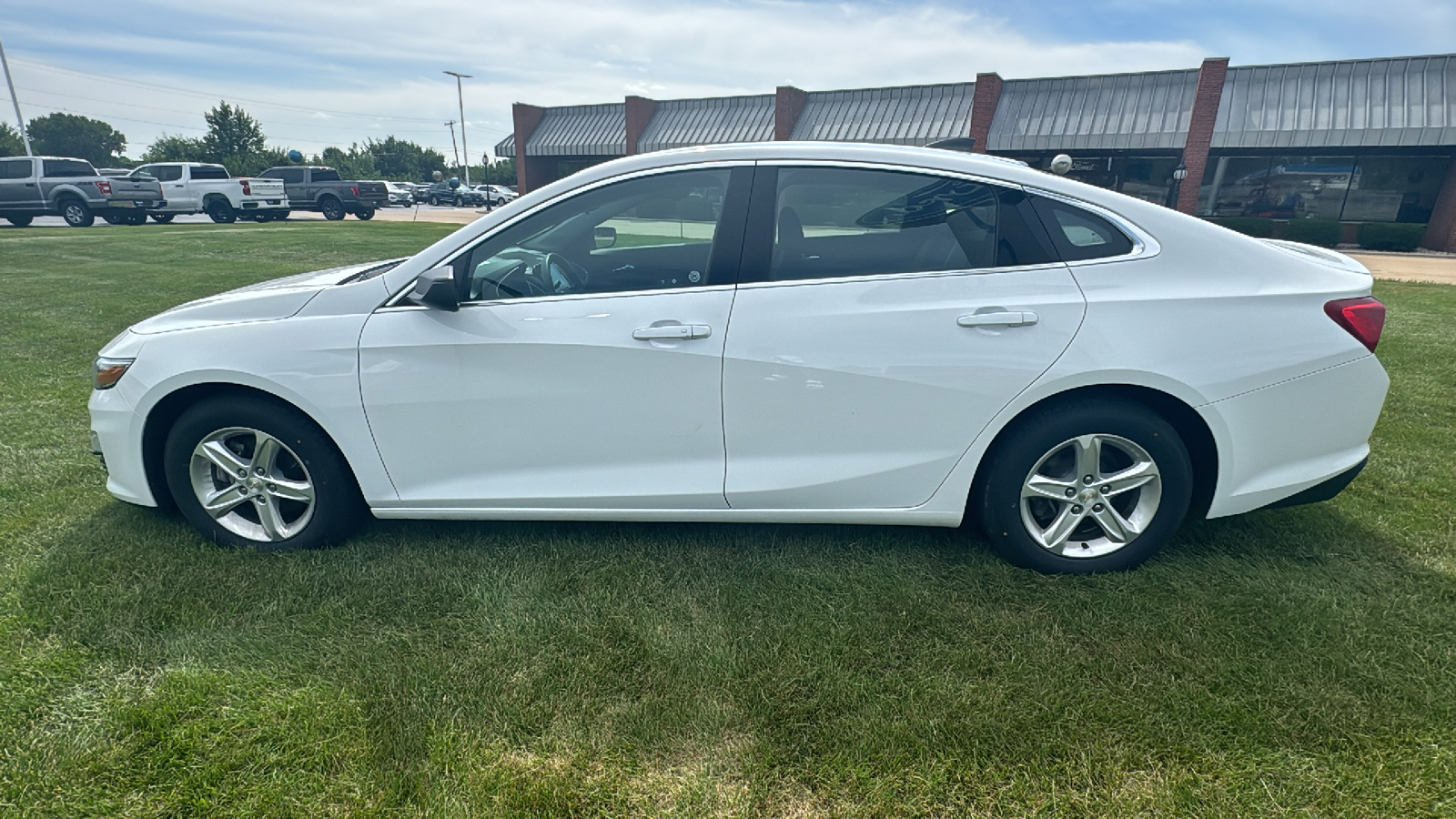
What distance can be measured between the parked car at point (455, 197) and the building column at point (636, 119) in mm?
18192

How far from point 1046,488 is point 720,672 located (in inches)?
54.3

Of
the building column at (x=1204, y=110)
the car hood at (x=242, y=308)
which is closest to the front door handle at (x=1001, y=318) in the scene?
the car hood at (x=242, y=308)

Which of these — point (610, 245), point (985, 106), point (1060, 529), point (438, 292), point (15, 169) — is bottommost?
point (1060, 529)

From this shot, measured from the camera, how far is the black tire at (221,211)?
81.7 ft

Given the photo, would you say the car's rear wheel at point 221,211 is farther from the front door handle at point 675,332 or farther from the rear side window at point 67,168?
the front door handle at point 675,332

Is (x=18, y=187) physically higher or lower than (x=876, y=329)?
higher

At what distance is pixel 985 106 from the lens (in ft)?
86.2

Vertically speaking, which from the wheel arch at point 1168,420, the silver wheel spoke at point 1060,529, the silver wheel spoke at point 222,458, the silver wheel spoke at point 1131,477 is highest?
the wheel arch at point 1168,420

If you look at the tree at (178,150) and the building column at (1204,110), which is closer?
the building column at (1204,110)

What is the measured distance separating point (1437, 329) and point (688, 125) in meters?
28.9

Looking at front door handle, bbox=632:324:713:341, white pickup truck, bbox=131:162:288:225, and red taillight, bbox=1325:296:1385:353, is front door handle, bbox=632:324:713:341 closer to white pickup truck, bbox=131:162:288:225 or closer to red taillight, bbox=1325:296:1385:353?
red taillight, bbox=1325:296:1385:353

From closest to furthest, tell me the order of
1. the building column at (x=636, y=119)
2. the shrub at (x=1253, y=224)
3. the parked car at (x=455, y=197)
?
the shrub at (x=1253, y=224) < the building column at (x=636, y=119) < the parked car at (x=455, y=197)

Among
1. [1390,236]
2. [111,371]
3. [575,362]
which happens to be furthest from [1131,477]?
[1390,236]

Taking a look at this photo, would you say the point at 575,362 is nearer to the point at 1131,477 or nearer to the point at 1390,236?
the point at 1131,477
